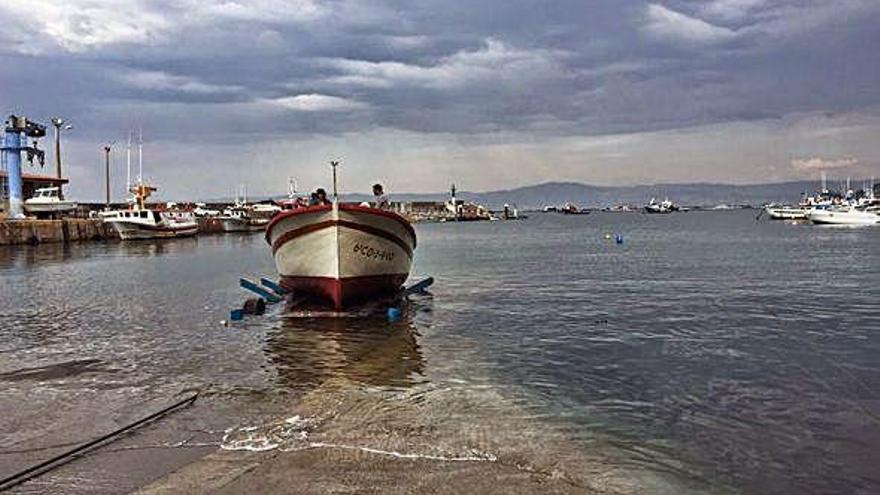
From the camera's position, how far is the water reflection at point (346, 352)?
11359mm

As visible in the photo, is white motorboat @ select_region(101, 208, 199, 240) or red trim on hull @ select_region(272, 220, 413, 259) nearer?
red trim on hull @ select_region(272, 220, 413, 259)

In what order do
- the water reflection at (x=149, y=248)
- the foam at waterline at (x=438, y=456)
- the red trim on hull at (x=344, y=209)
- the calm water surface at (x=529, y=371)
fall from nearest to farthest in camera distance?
the foam at waterline at (x=438, y=456) < the calm water surface at (x=529, y=371) < the red trim on hull at (x=344, y=209) < the water reflection at (x=149, y=248)

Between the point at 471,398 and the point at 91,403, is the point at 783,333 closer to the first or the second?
the point at 471,398

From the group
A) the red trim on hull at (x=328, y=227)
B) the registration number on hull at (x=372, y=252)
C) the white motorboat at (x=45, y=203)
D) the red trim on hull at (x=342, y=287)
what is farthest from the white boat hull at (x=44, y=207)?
the registration number on hull at (x=372, y=252)

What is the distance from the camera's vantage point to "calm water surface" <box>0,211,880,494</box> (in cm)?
754

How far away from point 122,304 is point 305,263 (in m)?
7.70

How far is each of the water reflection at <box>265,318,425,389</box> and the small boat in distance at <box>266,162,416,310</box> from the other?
1098 mm

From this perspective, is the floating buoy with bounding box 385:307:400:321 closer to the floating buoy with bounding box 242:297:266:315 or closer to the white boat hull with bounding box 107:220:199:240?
the floating buoy with bounding box 242:297:266:315

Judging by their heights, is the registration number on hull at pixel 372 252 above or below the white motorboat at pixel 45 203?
below

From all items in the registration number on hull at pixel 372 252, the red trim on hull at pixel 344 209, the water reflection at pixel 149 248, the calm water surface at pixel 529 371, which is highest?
the red trim on hull at pixel 344 209

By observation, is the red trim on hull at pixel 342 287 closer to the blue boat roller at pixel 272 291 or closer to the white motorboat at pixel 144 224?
the blue boat roller at pixel 272 291

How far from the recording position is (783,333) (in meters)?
15.4

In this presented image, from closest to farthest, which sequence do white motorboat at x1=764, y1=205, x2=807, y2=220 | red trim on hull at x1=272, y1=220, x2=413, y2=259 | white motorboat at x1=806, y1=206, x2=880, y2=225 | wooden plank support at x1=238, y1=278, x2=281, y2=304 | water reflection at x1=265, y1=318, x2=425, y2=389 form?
water reflection at x1=265, y1=318, x2=425, y2=389
red trim on hull at x1=272, y1=220, x2=413, y2=259
wooden plank support at x1=238, y1=278, x2=281, y2=304
white motorboat at x1=806, y1=206, x2=880, y2=225
white motorboat at x1=764, y1=205, x2=807, y2=220

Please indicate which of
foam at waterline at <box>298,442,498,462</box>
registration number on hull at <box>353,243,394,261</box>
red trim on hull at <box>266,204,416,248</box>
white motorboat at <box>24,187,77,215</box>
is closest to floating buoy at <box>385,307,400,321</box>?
registration number on hull at <box>353,243,394,261</box>
